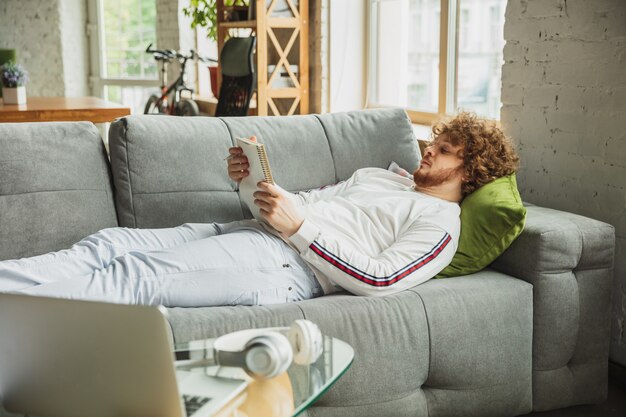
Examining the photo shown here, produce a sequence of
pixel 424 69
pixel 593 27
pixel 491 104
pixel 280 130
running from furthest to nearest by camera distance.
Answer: pixel 424 69 < pixel 491 104 < pixel 280 130 < pixel 593 27

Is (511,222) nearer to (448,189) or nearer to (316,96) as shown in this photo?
(448,189)

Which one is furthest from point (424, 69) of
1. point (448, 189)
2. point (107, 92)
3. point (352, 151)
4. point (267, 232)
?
point (107, 92)

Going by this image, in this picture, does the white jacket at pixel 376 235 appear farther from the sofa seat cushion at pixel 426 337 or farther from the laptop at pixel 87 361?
the laptop at pixel 87 361

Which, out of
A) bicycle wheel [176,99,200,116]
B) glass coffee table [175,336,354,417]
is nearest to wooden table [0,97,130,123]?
bicycle wheel [176,99,200,116]

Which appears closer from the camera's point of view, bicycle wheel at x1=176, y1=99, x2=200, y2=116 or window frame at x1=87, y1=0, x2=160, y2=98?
bicycle wheel at x1=176, y1=99, x2=200, y2=116

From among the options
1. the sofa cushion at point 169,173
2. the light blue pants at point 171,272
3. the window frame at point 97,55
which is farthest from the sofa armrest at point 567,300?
the window frame at point 97,55

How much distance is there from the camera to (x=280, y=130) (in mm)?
2865

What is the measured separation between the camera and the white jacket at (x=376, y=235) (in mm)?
2070

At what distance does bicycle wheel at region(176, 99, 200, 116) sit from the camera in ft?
21.4

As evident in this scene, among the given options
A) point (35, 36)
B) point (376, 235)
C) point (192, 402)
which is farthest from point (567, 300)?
point (35, 36)

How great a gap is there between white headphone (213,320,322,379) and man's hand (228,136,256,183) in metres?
1.11

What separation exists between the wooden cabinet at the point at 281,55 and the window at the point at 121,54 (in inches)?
142

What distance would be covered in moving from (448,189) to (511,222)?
0.26m

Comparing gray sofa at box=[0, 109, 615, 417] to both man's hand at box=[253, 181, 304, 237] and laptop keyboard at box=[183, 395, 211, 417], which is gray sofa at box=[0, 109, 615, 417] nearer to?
man's hand at box=[253, 181, 304, 237]
